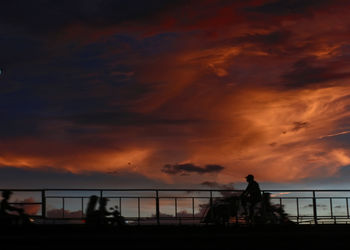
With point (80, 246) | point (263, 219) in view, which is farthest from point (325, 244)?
point (263, 219)

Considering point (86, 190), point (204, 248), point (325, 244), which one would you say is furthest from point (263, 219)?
point (204, 248)

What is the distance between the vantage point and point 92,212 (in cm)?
2253

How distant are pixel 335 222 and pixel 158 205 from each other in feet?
28.1

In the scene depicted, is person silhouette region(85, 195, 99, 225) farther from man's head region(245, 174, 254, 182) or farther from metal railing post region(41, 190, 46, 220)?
man's head region(245, 174, 254, 182)

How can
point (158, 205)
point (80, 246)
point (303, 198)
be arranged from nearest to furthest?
1. point (80, 246)
2. point (158, 205)
3. point (303, 198)

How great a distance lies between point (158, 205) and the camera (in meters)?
25.9

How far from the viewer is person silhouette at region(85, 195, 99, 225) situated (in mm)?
22022

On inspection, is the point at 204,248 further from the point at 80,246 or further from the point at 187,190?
the point at 187,190

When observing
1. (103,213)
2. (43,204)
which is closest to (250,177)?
(103,213)

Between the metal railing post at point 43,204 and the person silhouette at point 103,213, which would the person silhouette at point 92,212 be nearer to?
the person silhouette at point 103,213

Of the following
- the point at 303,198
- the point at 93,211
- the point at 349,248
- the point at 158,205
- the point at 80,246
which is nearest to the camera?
the point at 80,246

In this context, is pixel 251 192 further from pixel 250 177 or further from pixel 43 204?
pixel 43 204

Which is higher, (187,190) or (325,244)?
(187,190)

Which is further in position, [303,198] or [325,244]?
[303,198]
